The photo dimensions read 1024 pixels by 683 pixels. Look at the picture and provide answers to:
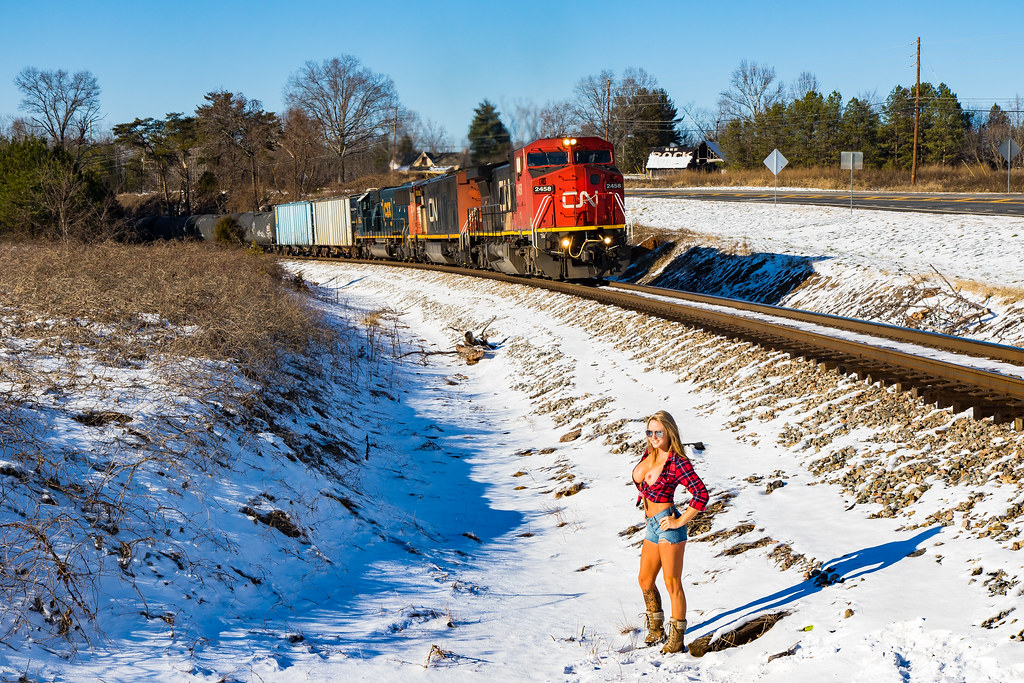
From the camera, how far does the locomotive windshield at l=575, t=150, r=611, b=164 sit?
2148cm

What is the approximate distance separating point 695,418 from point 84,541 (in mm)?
7034

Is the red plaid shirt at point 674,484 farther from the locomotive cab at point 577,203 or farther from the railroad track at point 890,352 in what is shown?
the locomotive cab at point 577,203

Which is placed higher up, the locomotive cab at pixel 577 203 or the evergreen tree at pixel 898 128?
the evergreen tree at pixel 898 128

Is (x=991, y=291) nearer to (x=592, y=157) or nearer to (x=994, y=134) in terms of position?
(x=592, y=157)

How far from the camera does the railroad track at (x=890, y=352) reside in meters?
8.05

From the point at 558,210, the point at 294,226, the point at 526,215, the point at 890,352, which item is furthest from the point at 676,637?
the point at 294,226

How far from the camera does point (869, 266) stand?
18.7 metres

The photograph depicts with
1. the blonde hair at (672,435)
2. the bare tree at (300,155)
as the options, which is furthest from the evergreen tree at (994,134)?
the bare tree at (300,155)

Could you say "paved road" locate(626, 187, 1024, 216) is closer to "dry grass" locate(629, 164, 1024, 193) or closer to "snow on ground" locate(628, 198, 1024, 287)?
"snow on ground" locate(628, 198, 1024, 287)

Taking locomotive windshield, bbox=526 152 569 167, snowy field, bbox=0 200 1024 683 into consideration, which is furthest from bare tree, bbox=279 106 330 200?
snowy field, bbox=0 200 1024 683

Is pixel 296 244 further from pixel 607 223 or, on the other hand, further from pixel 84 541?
pixel 84 541

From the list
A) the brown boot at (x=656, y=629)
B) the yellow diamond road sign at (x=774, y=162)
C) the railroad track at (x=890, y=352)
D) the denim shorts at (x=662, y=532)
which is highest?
the yellow diamond road sign at (x=774, y=162)

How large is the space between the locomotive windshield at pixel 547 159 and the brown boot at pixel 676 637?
17.4 meters

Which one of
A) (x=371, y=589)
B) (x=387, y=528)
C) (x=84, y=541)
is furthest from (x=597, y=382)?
(x=84, y=541)
